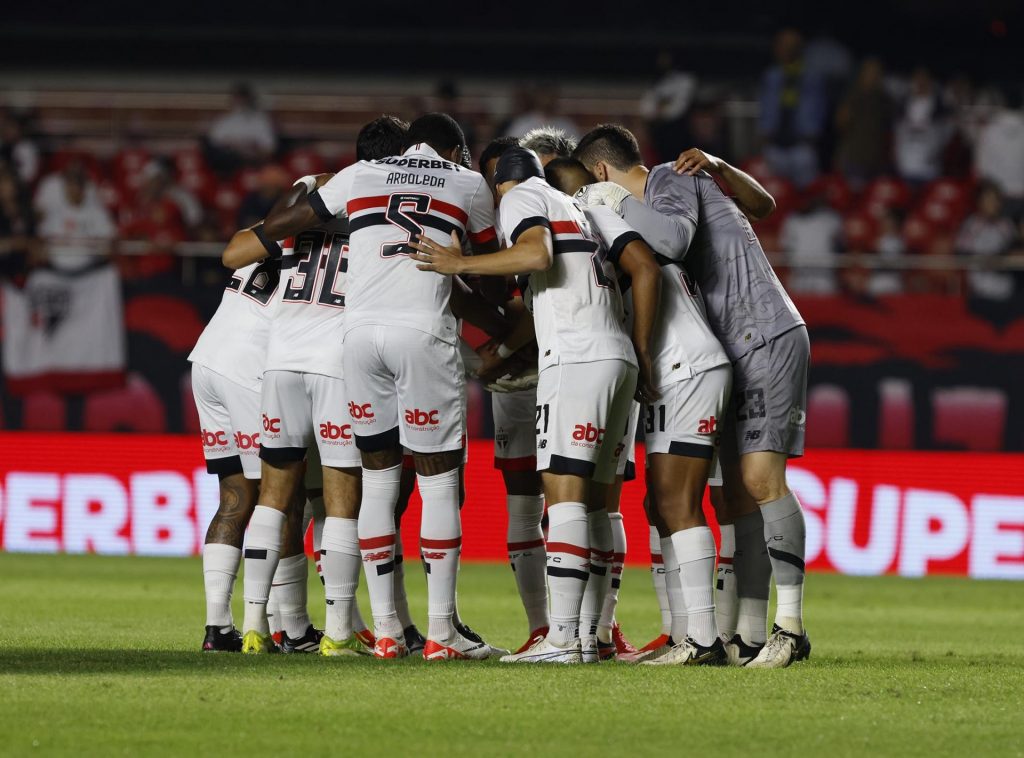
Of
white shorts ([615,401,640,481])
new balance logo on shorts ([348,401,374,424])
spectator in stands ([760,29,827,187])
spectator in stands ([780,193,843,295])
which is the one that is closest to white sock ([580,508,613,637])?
white shorts ([615,401,640,481])

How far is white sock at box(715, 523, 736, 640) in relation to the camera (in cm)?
712

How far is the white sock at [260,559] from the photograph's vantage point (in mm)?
6816

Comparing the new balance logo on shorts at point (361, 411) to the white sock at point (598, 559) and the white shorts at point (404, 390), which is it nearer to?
the white shorts at point (404, 390)

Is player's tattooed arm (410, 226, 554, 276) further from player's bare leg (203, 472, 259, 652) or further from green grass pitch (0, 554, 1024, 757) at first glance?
green grass pitch (0, 554, 1024, 757)

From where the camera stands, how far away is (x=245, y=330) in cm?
734

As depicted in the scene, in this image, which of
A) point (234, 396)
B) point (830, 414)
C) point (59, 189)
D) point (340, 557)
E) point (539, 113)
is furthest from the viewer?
point (539, 113)

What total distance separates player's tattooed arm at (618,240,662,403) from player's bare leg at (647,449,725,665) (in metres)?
0.39

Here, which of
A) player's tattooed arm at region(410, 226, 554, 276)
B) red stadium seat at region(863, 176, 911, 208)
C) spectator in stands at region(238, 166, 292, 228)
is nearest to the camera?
player's tattooed arm at region(410, 226, 554, 276)

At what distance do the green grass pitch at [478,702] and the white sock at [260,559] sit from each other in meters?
0.33

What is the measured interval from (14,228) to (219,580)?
11.0 meters

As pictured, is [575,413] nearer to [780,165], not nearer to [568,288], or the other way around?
[568,288]

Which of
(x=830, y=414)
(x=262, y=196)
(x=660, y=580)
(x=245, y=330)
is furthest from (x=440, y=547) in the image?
(x=262, y=196)

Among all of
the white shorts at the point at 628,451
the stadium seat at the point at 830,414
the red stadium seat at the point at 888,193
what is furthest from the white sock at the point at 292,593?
the red stadium seat at the point at 888,193

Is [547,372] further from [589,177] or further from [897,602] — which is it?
[897,602]
